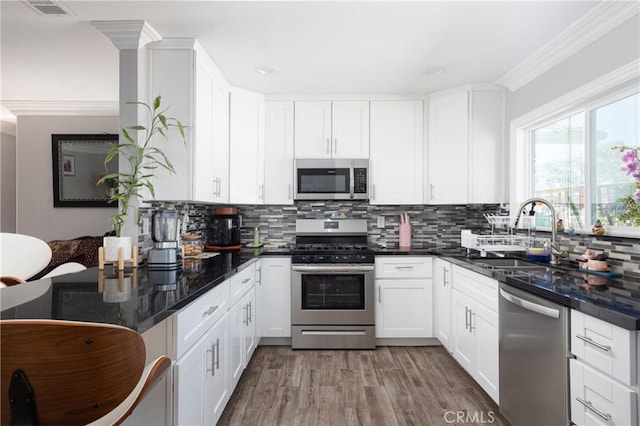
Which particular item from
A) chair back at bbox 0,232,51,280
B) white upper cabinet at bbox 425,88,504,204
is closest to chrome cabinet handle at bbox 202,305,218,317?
chair back at bbox 0,232,51,280

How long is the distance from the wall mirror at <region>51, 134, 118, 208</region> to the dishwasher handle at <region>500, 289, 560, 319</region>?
4.17 meters

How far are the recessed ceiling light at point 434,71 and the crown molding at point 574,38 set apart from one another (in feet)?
1.96

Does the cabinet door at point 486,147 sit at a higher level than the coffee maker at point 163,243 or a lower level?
higher

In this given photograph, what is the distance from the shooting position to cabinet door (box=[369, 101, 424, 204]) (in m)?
3.39

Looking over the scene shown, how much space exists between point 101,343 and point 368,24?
7.07 ft

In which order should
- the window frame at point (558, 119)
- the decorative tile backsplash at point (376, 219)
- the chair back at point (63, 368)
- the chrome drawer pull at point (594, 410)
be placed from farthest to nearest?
the decorative tile backsplash at point (376, 219) < the window frame at point (558, 119) < the chrome drawer pull at point (594, 410) < the chair back at point (63, 368)

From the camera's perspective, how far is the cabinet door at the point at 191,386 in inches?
53.3

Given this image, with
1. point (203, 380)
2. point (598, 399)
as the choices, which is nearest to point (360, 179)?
point (203, 380)

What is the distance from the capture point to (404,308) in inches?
123

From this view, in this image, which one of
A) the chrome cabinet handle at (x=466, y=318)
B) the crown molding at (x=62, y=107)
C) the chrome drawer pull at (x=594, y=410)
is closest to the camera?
the chrome drawer pull at (x=594, y=410)

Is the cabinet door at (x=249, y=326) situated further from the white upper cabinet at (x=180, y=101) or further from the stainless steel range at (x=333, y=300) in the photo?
the white upper cabinet at (x=180, y=101)

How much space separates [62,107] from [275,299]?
345 cm

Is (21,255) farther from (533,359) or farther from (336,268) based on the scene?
(533,359)

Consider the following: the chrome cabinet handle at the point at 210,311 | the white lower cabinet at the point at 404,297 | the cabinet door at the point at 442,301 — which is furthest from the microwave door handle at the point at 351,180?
the chrome cabinet handle at the point at 210,311
